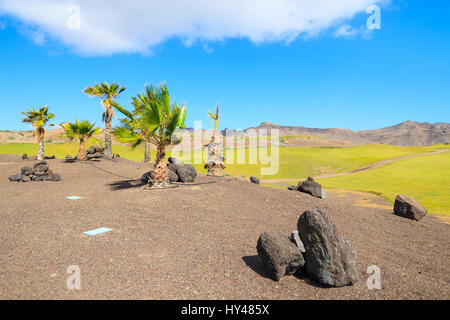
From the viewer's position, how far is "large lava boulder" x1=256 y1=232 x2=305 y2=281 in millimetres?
5223

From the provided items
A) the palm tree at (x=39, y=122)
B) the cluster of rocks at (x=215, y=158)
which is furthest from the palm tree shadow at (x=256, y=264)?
the palm tree at (x=39, y=122)

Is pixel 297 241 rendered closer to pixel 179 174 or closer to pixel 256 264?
pixel 256 264

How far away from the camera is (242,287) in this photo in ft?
16.2

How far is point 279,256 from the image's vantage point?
5.23 metres

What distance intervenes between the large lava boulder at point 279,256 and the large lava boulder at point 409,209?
9901mm

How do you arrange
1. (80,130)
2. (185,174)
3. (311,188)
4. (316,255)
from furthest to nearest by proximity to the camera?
(80,130) < (311,188) < (185,174) < (316,255)

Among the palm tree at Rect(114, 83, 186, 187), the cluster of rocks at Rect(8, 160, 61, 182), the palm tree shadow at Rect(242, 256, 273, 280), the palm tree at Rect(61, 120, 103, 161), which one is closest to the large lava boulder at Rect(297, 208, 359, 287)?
the palm tree shadow at Rect(242, 256, 273, 280)

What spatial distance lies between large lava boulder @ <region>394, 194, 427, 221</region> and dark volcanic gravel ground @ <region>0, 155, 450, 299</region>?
377mm

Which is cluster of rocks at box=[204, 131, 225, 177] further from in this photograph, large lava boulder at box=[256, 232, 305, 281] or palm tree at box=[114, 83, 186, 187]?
large lava boulder at box=[256, 232, 305, 281]

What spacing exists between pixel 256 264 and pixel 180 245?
2.10m

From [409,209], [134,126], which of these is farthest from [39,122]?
[409,209]
